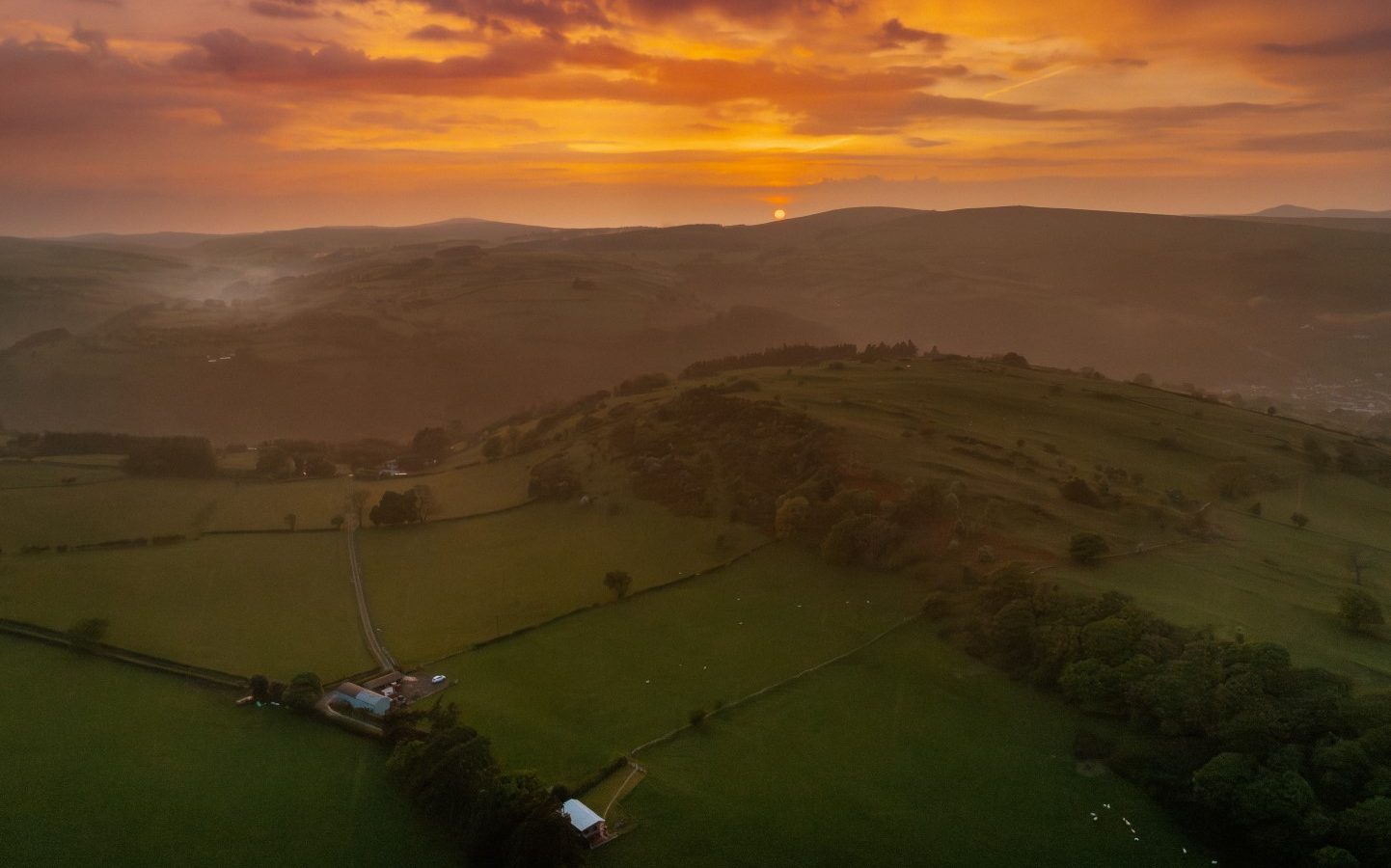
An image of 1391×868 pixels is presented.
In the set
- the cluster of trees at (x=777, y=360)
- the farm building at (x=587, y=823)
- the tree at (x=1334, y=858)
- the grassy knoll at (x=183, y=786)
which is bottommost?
the grassy knoll at (x=183, y=786)

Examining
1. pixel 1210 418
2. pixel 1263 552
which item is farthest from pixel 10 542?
pixel 1210 418

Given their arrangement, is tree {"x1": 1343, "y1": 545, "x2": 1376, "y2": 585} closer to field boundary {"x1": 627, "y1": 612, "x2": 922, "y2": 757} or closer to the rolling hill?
field boundary {"x1": 627, "y1": 612, "x2": 922, "y2": 757}

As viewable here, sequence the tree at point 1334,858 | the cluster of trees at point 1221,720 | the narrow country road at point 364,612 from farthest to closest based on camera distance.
Answer: the narrow country road at point 364,612, the cluster of trees at point 1221,720, the tree at point 1334,858

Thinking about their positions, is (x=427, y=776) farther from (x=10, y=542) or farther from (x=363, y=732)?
(x=10, y=542)

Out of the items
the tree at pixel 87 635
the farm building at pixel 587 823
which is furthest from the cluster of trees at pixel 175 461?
the farm building at pixel 587 823

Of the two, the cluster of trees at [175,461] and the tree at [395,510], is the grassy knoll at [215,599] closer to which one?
the tree at [395,510]
